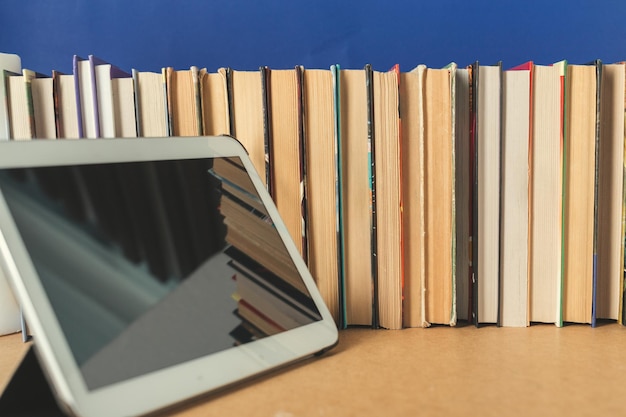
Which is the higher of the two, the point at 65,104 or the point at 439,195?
the point at 65,104

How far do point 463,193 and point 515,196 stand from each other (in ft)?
0.20

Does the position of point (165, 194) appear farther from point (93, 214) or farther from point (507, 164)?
point (507, 164)

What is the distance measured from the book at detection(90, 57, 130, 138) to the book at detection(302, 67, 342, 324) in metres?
0.21

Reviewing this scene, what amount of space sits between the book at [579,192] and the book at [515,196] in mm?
48

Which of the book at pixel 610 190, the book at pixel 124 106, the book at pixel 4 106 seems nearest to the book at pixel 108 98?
the book at pixel 124 106

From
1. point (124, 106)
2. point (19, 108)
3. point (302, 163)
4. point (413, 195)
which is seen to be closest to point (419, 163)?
point (413, 195)

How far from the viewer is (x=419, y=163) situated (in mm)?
625

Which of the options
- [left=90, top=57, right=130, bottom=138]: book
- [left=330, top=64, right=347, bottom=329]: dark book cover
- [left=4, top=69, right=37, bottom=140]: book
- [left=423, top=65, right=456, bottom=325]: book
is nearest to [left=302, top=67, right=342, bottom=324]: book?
[left=330, top=64, right=347, bottom=329]: dark book cover

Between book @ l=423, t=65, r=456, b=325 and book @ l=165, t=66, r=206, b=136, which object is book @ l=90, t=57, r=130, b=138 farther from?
book @ l=423, t=65, r=456, b=325

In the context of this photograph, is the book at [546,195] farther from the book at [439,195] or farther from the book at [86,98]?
the book at [86,98]

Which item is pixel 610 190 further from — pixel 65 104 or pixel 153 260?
pixel 65 104

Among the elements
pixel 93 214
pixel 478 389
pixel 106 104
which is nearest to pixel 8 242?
pixel 93 214

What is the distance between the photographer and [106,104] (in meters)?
0.61

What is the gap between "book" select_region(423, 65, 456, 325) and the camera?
2.01ft
